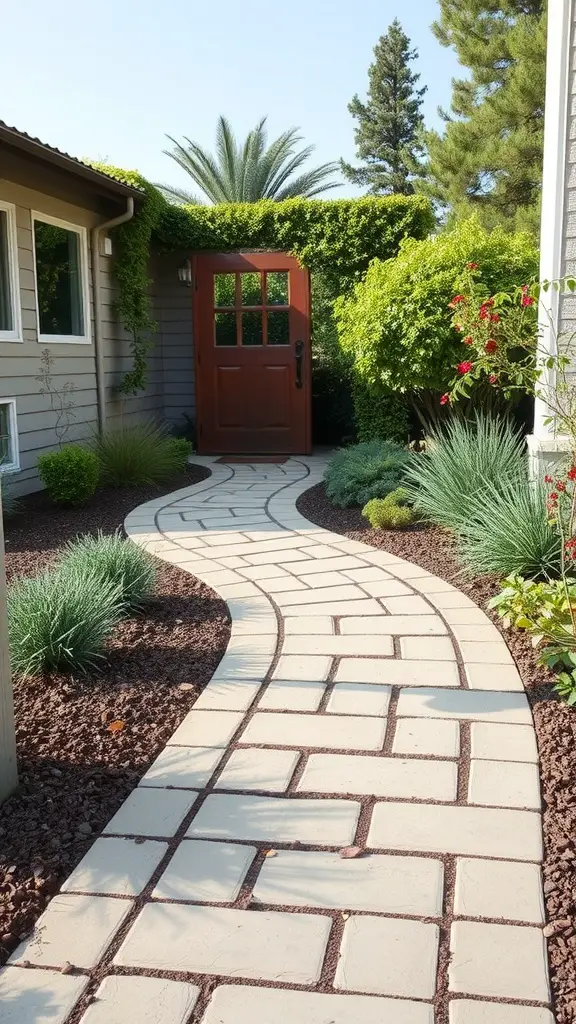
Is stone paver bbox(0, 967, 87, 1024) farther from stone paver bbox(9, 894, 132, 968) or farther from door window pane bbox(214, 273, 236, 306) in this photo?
door window pane bbox(214, 273, 236, 306)

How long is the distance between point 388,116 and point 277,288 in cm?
1820

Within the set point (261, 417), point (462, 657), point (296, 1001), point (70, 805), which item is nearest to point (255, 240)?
point (261, 417)

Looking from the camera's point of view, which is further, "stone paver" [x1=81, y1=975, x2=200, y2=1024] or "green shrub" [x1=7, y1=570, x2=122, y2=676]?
"green shrub" [x1=7, y1=570, x2=122, y2=676]

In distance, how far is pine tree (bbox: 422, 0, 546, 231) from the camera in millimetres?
16062

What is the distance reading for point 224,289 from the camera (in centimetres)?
916

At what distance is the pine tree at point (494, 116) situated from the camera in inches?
632

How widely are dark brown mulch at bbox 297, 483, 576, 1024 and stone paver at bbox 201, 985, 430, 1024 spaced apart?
0.17 m

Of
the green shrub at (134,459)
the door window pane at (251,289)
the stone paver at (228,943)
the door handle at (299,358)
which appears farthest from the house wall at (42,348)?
the stone paver at (228,943)

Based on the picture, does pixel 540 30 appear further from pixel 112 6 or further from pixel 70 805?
pixel 70 805

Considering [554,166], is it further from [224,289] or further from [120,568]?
[224,289]

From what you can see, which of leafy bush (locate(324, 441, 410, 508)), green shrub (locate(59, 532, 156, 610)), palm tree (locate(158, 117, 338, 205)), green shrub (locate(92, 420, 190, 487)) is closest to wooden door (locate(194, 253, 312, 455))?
green shrub (locate(92, 420, 190, 487))

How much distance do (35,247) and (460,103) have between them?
45.6 feet

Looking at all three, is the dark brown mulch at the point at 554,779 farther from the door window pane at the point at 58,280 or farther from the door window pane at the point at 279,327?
the door window pane at the point at 279,327

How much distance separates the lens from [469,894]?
71.7 inches
